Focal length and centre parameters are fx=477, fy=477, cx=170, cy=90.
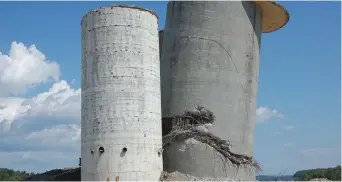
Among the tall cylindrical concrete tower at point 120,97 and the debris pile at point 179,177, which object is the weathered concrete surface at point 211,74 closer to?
the debris pile at point 179,177

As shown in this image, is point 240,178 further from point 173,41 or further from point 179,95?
point 173,41

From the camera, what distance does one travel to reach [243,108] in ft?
83.5

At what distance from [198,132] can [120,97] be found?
4842 mm

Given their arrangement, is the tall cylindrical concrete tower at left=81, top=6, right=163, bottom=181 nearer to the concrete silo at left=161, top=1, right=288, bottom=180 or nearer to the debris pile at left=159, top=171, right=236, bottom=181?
the debris pile at left=159, top=171, right=236, bottom=181

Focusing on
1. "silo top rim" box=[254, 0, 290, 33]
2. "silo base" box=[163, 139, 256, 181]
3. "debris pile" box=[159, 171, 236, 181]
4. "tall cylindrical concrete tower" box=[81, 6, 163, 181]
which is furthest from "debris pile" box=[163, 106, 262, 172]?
"silo top rim" box=[254, 0, 290, 33]

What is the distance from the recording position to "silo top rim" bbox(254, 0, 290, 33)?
26947 mm

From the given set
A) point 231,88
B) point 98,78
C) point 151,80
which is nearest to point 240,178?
point 231,88

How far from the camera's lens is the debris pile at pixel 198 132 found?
23.9m

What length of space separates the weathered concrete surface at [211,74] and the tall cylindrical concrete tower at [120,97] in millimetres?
2546

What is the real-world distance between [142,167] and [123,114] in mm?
2478

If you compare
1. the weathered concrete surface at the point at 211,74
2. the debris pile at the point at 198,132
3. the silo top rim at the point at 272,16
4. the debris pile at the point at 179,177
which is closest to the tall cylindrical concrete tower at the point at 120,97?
the debris pile at the point at 179,177

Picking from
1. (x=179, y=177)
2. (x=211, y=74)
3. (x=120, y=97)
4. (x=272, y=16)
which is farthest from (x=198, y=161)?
(x=272, y=16)

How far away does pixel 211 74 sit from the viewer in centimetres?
2470

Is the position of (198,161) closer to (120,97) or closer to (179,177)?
(179,177)
